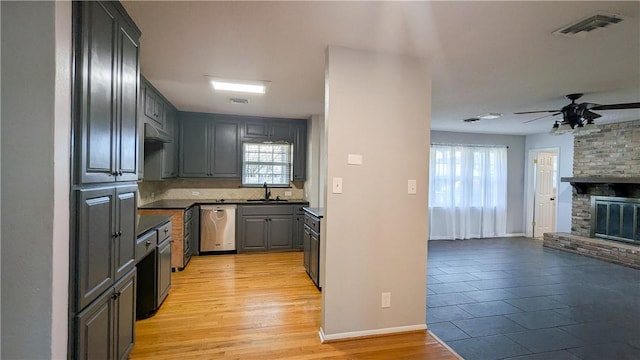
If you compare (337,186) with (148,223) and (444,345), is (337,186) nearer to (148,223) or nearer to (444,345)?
(444,345)

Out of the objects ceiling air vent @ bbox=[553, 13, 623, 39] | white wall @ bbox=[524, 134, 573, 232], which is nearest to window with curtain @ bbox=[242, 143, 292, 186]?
ceiling air vent @ bbox=[553, 13, 623, 39]

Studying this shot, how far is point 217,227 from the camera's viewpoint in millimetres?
4938

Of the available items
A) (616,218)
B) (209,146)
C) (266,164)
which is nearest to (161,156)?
(209,146)

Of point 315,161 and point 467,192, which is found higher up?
point 315,161

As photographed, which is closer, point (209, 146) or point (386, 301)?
point (386, 301)

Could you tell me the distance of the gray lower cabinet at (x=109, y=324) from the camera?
4.80 feet

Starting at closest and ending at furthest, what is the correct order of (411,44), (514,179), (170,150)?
(411,44)
(170,150)
(514,179)

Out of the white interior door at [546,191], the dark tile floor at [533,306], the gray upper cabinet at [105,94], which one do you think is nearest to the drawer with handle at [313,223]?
the dark tile floor at [533,306]

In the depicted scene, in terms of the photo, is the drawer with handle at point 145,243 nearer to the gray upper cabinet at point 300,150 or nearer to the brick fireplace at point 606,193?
the gray upper cabinet at point 300,150

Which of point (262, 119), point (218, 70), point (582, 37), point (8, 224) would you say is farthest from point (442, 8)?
point (262, 119)

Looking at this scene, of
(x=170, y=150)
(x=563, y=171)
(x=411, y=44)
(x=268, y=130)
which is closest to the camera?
(x=411, y=44)

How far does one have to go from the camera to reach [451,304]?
10.5 ft

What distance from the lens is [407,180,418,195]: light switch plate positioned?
2.59 m

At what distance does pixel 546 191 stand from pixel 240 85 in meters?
7.08
